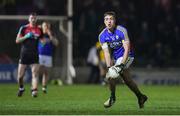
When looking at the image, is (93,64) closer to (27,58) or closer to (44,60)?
(44,60)

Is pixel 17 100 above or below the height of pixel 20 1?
below

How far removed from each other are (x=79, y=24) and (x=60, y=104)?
17.1m

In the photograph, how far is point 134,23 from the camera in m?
35.4

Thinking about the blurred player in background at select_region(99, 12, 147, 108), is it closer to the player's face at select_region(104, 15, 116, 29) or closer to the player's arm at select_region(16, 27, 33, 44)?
the player's face at select_region(104, 15, 116, 29)

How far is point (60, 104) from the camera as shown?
61.9ft

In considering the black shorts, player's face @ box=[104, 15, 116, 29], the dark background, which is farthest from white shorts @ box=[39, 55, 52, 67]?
player's face @ box=[104, 15, 116, 29]

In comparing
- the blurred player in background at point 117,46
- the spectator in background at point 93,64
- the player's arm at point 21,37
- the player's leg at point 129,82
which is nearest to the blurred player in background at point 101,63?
the spectator in background at point 93,64

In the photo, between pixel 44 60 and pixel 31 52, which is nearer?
pixel 31 52

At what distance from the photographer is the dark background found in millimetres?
35219

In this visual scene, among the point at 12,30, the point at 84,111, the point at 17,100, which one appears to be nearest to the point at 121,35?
the point at 84,111

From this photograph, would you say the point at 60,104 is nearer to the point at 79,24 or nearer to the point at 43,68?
the point at 43,68

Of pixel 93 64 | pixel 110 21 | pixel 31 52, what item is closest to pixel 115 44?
pixel 110 21

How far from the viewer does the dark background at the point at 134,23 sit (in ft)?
116

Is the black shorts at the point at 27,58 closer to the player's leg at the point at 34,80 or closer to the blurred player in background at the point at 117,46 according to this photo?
the player's leg at the point at 34,80
